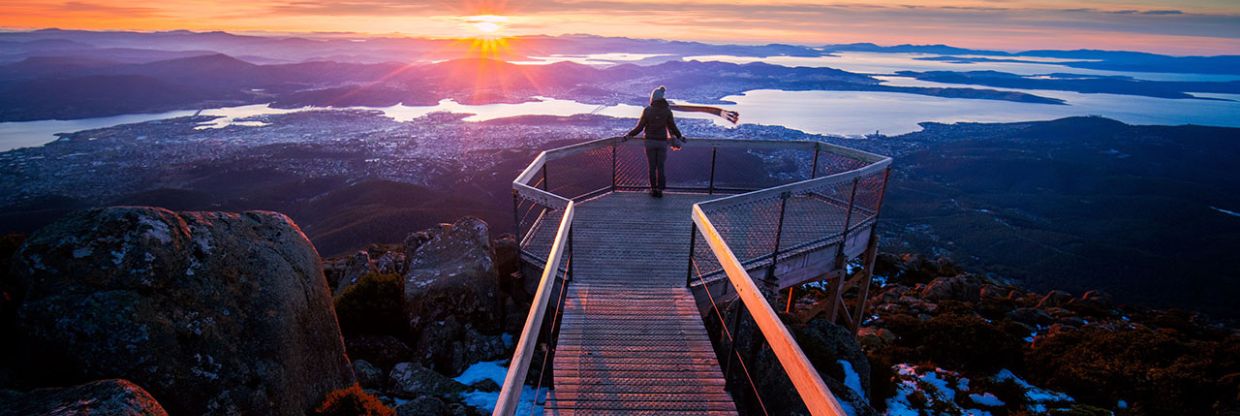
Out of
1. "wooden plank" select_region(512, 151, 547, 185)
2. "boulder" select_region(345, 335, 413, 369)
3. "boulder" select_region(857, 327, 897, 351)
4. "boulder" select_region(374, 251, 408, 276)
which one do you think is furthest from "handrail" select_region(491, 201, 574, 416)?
"boulder" select_region(857, 327, 897, 351)

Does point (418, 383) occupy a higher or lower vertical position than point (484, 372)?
higher

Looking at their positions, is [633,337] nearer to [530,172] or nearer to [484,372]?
[484,372]

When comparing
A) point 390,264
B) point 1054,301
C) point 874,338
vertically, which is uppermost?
point 390,264

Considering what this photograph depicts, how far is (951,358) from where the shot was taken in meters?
10.6

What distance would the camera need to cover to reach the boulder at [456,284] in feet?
23.5

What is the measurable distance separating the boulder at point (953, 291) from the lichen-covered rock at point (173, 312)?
20.5m

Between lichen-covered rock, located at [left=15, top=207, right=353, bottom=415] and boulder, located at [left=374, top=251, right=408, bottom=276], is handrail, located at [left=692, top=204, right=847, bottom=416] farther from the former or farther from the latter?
boulder, located at [left=374, top=251, right=408, bottom=276]

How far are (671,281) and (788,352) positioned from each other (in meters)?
3.60

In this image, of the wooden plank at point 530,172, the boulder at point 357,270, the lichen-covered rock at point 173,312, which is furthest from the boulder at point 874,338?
the lichen-covered rock at point 173,312

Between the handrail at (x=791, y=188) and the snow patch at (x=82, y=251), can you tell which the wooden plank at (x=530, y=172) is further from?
the snow patch at (x=82, y=251)

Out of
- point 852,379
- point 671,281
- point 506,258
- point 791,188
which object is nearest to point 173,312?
point 671,281

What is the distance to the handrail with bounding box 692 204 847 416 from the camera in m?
2.16

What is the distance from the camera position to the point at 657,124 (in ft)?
28.8

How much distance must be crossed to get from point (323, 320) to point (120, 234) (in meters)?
1.68
